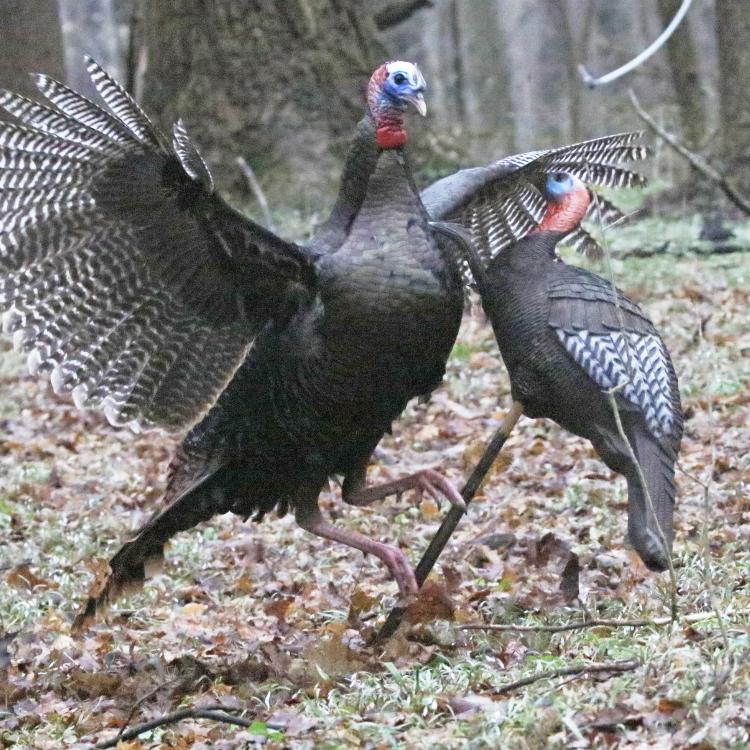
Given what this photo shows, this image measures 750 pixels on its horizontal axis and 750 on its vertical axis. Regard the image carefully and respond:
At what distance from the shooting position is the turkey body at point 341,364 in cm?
514

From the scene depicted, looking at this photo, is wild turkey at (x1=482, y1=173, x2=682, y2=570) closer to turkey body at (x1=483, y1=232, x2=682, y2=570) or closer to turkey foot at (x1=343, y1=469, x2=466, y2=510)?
turkey body at (x1=483, y1=232, x2=682, y2=570)

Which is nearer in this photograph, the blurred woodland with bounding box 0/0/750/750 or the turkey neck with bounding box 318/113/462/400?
the blurred woodland with bounding box 0/0/750/750

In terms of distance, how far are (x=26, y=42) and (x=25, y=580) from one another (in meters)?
6.99

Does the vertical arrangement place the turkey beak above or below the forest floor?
above

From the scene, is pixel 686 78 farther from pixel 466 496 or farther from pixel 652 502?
pixel 652 502

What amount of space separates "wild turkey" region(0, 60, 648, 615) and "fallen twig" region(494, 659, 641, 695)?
1.16 m

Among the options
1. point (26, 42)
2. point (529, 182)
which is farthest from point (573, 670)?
point (26, 42)

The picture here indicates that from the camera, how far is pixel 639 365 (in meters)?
4.88

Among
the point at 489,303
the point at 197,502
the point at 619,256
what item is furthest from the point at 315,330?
the point at 619,256

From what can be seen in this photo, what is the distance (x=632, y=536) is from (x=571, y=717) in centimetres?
103

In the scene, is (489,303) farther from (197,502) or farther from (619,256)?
(619,256)

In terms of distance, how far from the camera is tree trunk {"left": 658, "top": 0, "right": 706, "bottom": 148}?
16000 millimetres

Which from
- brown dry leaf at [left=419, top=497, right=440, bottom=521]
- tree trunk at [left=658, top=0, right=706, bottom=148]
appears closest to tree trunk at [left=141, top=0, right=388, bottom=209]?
tree trunk at [left=658, top=0, right=706, bottom=148]

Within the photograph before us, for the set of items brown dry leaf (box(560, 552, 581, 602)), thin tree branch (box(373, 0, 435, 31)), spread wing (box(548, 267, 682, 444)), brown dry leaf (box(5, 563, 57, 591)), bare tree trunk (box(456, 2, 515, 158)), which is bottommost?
bare tree trunk (box(456, 2, 515, 158))
